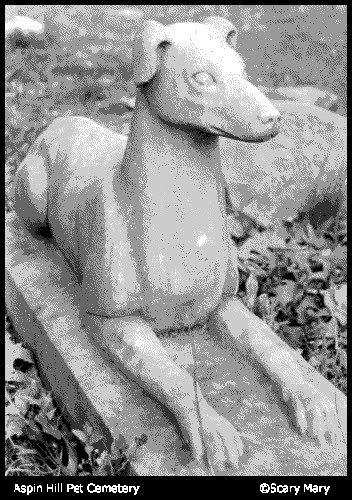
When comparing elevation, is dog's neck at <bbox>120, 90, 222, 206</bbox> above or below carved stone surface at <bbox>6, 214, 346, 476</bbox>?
above

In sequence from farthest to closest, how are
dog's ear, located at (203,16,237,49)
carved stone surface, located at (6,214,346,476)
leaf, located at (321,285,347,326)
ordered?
leaf, located at (321,285,347,326)
dog's ear, located at (203,16,237,49)
carved stone surface, located at (6,214,346,476)

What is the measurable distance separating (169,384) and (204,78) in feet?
2.97

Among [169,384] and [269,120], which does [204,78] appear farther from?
[169,384]

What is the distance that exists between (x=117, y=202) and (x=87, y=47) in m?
4.64

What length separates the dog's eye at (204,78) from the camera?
212 centimetres

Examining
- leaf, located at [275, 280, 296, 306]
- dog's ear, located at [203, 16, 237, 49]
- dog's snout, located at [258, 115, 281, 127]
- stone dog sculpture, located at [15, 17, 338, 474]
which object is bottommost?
leaf, located at [275, 280, 296, 306]

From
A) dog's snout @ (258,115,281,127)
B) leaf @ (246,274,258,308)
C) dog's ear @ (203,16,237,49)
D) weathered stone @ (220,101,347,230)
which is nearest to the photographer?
dog's snout @ (258,115,281,127)

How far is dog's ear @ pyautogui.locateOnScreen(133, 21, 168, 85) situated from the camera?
2174 millimetres

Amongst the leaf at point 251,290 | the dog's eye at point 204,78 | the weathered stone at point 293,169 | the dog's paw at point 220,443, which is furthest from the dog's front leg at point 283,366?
the weathered stone at point 293,169

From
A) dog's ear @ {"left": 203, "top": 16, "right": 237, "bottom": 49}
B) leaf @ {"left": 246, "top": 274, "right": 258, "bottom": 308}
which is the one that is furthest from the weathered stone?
dog's ear @ {"left": 203, "top": 16, "right": 237, "bottom": 49}

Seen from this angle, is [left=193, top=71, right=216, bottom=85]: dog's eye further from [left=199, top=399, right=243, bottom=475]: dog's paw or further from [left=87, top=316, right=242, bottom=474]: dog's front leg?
[left=199, top=399, right=243, bottom=475]: dog's paw

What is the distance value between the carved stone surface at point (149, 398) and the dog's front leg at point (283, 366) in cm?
4

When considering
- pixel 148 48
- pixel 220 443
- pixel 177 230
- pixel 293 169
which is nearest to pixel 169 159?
pixel 177 230

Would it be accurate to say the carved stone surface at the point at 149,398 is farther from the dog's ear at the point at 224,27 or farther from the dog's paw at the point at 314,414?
the dog's ear at the point at 224,27
